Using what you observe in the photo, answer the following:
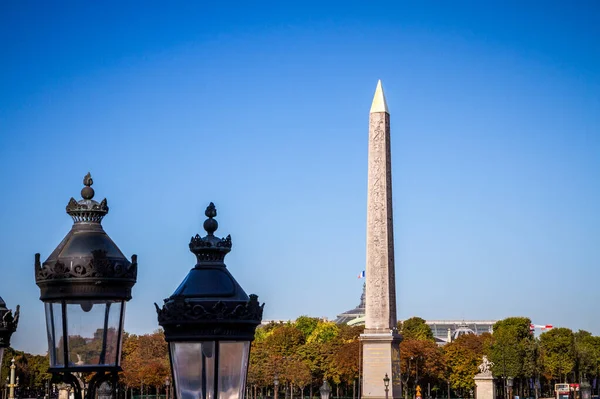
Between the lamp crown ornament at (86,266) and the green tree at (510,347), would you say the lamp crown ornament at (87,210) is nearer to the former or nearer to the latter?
the lamp crown ornament at (86,266)

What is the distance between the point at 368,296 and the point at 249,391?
59.2 metres

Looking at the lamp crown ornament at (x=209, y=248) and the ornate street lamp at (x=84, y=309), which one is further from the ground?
the lamp crown ornament at (x=209, y=248)

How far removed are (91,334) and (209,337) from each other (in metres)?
0.74

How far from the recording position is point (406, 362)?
3661 inches

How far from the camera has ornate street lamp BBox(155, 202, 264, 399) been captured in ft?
20.0

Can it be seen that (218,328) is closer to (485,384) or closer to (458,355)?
(485,384)

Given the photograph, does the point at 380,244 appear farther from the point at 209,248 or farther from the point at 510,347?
the point at 510,347

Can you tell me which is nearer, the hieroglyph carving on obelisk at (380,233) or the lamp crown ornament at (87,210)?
the lamp crown ornament at (87,210)

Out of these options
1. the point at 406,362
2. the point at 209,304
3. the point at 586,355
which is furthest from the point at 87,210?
the point at 586,355

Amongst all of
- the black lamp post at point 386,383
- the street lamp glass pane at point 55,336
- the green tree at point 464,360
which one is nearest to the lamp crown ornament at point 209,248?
the street lamp glass pane at point 55,336

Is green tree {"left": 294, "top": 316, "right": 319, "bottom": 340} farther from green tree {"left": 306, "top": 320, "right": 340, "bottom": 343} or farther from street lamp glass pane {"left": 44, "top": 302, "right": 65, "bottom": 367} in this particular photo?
street lamp glass pane {"left": 44, "top": 302, "right": 65, "bottom": 367}

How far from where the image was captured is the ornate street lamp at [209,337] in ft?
20.0

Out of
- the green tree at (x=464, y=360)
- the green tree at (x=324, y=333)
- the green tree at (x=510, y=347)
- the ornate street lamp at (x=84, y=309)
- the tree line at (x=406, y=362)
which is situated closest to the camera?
the ornate street lamp at (x=84, y=309)

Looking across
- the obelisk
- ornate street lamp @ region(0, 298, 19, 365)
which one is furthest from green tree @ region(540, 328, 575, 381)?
ornate street lamp @ region(0, 298, 19, 365)
